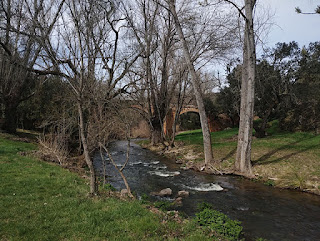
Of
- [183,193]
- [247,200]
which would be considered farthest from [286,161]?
[183,193]

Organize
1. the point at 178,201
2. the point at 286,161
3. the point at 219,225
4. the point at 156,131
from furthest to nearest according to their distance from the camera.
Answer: the point at 156,131, the point at 286,161, the point at 178,201, the point at 219,225

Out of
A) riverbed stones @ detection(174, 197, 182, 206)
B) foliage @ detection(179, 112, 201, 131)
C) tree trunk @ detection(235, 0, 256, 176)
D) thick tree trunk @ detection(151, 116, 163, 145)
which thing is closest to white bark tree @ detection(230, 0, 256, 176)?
tree trunk @ detection(235, 0, 256, 176)

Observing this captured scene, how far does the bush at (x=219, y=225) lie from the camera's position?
5.06 metres

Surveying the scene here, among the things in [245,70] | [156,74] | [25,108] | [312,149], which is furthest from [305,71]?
[25,108]

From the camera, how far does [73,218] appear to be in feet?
15.1

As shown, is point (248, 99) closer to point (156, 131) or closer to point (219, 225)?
point (219, 225)

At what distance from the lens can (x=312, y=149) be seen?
497 inches

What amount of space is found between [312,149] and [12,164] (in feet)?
47.0

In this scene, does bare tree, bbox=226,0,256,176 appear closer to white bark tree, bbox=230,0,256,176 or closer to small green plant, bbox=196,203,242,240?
white bark tree, bbox=230,0,256,176

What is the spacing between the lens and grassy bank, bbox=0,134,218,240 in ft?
13.1

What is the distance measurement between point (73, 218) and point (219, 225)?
10.4ft

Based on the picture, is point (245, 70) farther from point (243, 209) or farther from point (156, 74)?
point (156, 74)

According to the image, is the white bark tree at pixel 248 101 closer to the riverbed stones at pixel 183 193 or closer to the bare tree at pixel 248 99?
the bare tree at pixel 248 99

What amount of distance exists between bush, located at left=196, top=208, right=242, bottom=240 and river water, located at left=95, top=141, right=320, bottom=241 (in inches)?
16.4
